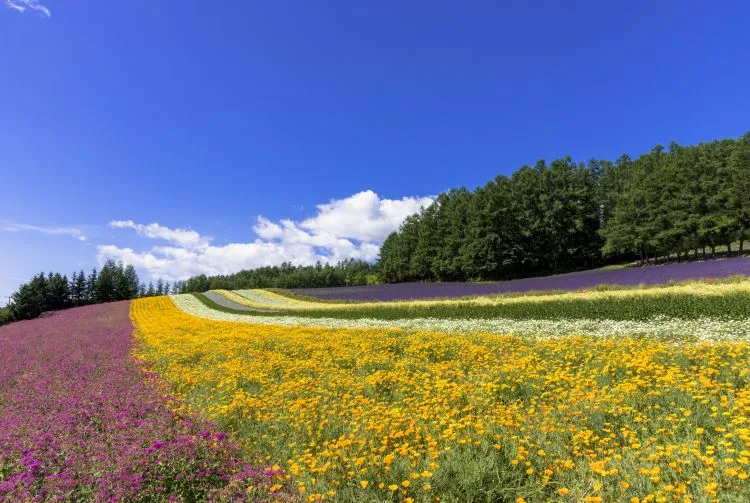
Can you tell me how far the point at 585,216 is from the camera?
211ft

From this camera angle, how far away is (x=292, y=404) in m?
7.23

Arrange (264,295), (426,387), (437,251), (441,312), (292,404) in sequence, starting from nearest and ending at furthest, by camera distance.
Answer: (292,404) → (426,387) → (441,312) → (264,295) → (437,251)

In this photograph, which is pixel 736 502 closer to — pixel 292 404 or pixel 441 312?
pixel 292 404

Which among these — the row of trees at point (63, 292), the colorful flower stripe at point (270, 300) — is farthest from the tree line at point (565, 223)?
the colorful flower stripe at point (270, 300)

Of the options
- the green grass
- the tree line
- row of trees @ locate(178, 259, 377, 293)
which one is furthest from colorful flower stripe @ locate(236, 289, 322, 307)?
row of trees @ locate(178, 259, 377, 293)

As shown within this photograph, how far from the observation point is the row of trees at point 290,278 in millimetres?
110262

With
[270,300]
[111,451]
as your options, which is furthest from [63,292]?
[111,451]

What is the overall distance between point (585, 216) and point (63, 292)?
9012 centimetres

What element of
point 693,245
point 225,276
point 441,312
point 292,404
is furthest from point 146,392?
point 225,276

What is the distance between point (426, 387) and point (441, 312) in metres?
20.3

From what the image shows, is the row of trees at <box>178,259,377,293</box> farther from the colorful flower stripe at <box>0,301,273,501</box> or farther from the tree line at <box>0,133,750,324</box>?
the colorful flower stripe at <box>0,301,273,501</box>

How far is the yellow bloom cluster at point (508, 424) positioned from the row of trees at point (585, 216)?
2029 inches

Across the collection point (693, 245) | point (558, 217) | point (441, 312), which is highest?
point (558, 217)

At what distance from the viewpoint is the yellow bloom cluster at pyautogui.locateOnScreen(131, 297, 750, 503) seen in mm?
4059
